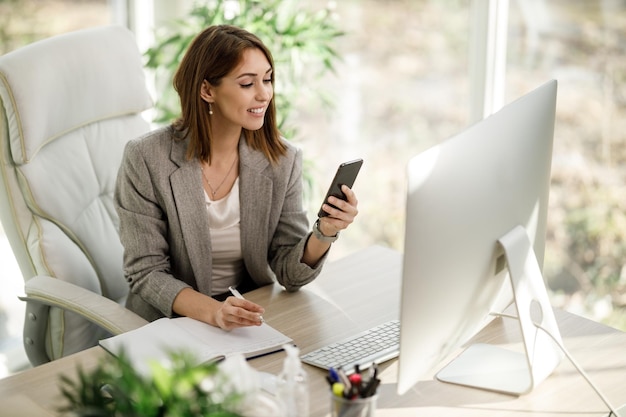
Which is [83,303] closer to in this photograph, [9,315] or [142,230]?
[142,230]

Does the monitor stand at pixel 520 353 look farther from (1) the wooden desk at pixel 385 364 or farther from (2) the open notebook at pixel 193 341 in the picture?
(2) the open notebook at pixel 193 341

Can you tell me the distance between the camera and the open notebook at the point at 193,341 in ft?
5.58

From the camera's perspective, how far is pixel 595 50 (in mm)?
2984

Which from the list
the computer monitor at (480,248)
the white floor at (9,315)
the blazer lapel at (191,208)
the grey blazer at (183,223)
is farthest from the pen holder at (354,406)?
the white floor at (9,315)

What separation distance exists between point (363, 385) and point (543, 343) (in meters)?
0.47

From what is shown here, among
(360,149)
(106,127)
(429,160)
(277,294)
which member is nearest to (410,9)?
(360,149)

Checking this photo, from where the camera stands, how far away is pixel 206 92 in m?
2.11

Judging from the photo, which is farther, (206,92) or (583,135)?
(583,135)

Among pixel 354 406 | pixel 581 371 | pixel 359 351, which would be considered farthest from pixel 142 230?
pixel 581 371

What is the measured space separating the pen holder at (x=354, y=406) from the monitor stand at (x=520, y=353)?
0.34 metres

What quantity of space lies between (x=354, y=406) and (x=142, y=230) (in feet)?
2.82

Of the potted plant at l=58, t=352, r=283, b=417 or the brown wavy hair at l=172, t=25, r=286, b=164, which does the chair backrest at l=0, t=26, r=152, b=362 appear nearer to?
the brown wavy hair at l=172, t=25, r=286, b=164

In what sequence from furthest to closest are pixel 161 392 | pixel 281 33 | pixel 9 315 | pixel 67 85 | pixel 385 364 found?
pixel 9 315 < pixel 281 33 < pixel 67 85 < pixel 385 364 < pixel 161 392

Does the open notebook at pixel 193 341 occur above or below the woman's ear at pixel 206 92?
below
